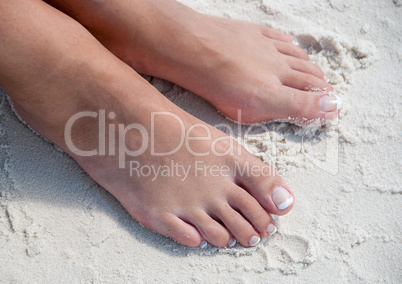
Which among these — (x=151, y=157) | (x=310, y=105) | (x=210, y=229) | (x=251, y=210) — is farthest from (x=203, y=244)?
(x=310, y=105)

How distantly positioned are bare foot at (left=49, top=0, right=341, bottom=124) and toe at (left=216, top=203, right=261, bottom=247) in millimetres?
286

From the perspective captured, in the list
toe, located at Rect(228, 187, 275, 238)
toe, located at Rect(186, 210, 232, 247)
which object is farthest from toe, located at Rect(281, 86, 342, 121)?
toe, located at Rect(186, 210, 232, 247)

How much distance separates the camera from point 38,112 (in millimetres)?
1002

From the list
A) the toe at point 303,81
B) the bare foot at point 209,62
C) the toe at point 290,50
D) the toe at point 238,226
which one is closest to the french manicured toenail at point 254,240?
the toe at point 238,226

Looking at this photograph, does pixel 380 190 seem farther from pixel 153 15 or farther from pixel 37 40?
pixel 37 40

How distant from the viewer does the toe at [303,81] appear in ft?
3.78

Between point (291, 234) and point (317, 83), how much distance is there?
0.45m

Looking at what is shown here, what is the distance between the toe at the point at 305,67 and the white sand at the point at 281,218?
4 centimetres

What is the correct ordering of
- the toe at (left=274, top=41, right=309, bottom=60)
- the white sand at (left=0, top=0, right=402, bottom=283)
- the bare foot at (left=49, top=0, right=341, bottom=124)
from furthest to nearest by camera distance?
the toe at (left=274, top=41, right=309, bottom=60) → the bare foot at (left=49, top=0, right=341, bottom=124) → the white sand at (left=0, top=0, right=402, bottom=283)

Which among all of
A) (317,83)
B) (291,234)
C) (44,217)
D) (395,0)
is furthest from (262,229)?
(395,0)

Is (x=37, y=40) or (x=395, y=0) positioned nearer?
(x=37, y=40)

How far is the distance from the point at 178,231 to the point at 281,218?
0.93ft

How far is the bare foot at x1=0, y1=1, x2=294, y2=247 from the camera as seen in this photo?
0.99 m

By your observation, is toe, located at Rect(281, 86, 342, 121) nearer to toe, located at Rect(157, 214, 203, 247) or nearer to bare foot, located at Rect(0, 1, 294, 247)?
bare foot, located at Rect(0, 1, 294, 247)
